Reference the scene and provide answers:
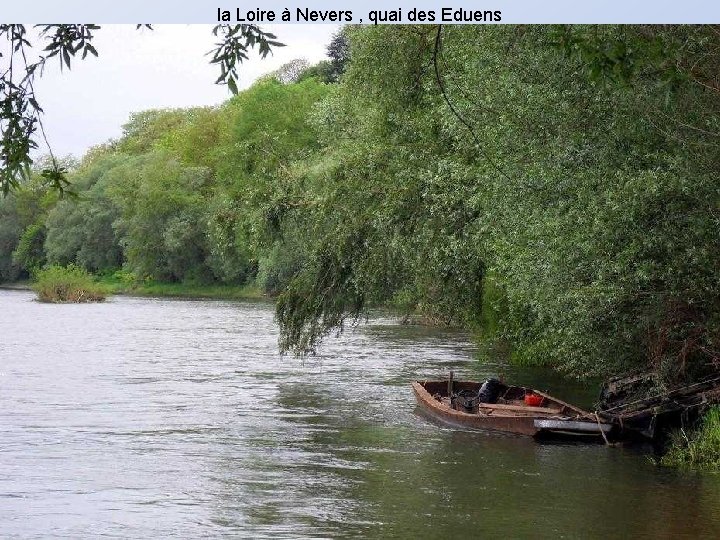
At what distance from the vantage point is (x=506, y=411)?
66.1 feet

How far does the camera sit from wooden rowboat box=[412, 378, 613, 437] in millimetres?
18844

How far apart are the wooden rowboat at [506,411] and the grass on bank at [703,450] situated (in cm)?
177

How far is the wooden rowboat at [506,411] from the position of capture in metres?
18.8

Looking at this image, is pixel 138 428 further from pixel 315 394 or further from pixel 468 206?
pixel 468 206

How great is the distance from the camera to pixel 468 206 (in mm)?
18672

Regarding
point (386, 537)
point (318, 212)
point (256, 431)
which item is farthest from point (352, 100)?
point (386, 537)

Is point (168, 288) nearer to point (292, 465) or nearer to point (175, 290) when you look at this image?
point (175, 290)

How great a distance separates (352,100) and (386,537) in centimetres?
1308

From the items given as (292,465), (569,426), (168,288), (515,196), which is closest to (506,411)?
(569,426)

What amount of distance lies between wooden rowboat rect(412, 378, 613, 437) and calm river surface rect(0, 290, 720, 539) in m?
0.31

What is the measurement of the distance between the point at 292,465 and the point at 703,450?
242 inches

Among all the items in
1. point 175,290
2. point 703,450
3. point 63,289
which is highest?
point 63,289

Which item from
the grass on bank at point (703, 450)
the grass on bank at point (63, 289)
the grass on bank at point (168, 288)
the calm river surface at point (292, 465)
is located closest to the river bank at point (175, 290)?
the grass on bank at point (168, 288)

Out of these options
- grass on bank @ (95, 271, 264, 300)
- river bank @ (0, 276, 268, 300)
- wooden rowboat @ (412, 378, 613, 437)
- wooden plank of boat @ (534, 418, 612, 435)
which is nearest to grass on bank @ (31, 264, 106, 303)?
river bank @ (0, 276, 268, 300)
